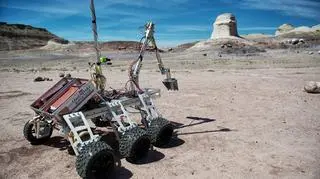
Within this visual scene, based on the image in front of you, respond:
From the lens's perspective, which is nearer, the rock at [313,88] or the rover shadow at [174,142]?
the rover shadow at [174,142]

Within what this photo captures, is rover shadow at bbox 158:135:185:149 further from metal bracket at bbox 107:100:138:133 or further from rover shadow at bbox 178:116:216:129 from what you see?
rover shadow at bbox 178:116:216:129

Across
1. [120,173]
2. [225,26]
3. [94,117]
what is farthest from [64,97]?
[225,26]

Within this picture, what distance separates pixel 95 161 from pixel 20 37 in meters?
135

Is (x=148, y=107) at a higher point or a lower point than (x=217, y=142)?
higher

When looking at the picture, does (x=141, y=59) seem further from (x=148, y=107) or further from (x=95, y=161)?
(x=95, y=161)

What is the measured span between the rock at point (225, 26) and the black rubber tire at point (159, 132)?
76.3 meters

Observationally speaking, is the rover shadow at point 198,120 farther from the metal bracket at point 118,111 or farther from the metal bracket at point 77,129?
the metal bracket at point 77,129

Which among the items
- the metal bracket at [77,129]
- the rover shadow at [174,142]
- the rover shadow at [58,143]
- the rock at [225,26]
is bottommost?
the rover shadow at [174,142]

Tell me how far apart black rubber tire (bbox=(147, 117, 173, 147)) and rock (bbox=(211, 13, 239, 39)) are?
250 feet

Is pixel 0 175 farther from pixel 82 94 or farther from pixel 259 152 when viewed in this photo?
pixel 259 152

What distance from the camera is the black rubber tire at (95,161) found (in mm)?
6414

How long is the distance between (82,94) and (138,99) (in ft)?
6.20

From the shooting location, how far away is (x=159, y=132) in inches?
331

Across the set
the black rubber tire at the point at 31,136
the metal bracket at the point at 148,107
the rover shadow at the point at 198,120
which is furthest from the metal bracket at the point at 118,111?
the rover shadow at the point at 198,120
